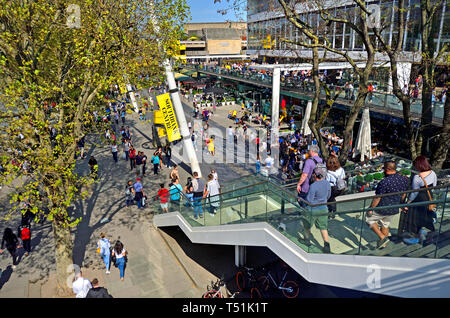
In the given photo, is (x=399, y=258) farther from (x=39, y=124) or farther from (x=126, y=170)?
(x=126, y=170)

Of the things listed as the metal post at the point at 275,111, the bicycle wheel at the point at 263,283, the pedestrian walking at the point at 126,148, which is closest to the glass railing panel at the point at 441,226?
the bicycle wheel at the point at 263,283

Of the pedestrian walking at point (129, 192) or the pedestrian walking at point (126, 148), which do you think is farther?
the pedestrian walking at point (126, 148)

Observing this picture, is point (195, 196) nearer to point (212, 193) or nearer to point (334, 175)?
point (212, 193)

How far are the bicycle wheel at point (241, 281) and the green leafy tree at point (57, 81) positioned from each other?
4730 millimetres

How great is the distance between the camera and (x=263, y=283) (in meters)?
9.61

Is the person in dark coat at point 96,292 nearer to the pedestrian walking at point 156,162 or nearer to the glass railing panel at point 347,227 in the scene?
the glass railing panel at point 347,227

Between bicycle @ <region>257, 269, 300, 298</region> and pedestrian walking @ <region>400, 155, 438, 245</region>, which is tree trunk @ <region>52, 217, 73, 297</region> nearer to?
bicycle @ <region>257, 269, 300, 298</region>

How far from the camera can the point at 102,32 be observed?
30.8 ft

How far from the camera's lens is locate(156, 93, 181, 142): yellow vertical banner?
51.5 ft

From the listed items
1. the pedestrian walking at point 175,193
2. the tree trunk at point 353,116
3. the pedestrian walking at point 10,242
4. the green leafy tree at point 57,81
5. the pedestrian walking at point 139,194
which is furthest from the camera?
the pedestrian walking at point 139,194

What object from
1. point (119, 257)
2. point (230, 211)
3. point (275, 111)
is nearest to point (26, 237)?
point (119, 257)

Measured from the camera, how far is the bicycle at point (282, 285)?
9.41 meters

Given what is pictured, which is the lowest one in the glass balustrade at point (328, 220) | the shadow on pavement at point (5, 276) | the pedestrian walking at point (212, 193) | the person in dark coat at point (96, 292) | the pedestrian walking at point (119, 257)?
the shadow on pavement at point (5, 276)

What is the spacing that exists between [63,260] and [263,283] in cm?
562
